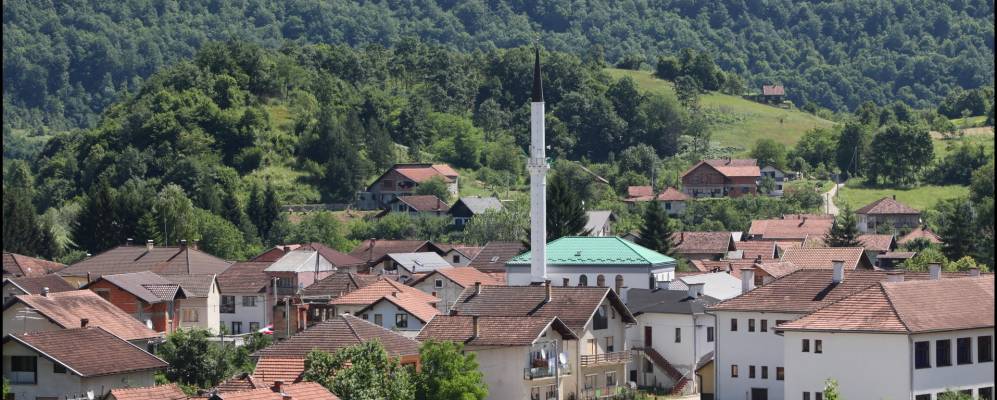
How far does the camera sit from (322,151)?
139 meters

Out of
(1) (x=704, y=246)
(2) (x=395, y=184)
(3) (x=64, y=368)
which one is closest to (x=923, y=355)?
(3) (x=64, y=368)

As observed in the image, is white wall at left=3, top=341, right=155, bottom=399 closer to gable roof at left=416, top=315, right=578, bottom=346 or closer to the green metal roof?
gable roof at left=416, top=315, right=578, bottom=346

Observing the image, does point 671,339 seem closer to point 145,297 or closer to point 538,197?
point 538,197

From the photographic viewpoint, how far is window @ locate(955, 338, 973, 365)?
40844 millimetres

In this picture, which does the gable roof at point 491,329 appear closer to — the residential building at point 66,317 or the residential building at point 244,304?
the residential building at point 66,317

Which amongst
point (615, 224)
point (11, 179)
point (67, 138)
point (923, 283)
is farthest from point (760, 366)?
point (67, 138)

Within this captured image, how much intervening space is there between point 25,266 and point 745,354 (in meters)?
43.5

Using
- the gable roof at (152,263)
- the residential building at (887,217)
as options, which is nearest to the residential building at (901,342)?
the gable roof at (152,263)

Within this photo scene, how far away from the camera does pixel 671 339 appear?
57.2 meters

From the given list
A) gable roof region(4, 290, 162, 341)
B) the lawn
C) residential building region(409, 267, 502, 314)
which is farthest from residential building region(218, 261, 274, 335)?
the lawn

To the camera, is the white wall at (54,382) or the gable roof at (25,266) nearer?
the white wall at (54,382)

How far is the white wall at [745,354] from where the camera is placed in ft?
161

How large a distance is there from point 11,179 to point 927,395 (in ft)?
365

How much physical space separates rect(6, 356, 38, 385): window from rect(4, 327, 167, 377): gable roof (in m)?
0.43
